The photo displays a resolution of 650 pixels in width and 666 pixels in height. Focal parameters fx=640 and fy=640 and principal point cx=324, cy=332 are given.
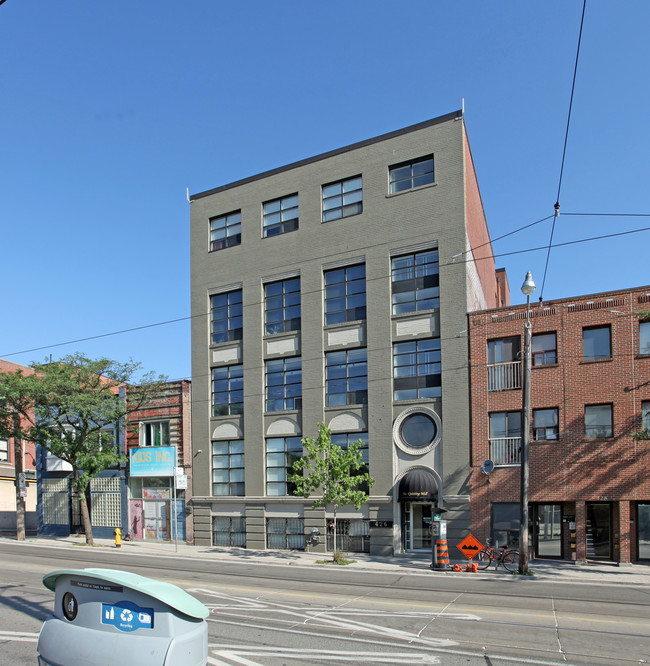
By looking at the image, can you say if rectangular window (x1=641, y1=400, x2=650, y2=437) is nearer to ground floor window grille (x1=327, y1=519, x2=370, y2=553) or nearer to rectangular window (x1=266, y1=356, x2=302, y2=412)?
ground floor window grille (x1=327, y1=519, x2=370, y2=553)

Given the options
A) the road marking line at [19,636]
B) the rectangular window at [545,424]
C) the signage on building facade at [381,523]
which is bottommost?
the signage on building facade at [381,523]

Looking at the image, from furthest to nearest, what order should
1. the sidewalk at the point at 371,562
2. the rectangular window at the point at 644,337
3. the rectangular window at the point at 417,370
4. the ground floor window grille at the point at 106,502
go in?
the ground floor window grille at the point at 106,502
the rectangular window at the point at 417,370
the rectangular window at the point at 644,337
the sidewalk at the point at 371,562

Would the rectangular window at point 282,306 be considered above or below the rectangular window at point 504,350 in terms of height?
above

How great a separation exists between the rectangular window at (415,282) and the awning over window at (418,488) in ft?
23.4

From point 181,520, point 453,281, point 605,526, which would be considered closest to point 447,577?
point 605,526

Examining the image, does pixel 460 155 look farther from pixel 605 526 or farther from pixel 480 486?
pixel 605 526

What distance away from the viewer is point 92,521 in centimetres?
3612

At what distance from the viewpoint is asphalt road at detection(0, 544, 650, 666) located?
10234 millimetres

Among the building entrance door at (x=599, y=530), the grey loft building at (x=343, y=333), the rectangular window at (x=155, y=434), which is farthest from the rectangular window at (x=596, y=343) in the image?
the rectangular window at (x=155, y=434)

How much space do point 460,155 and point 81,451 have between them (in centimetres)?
2322

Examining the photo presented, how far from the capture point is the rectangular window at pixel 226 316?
32875 millimetres

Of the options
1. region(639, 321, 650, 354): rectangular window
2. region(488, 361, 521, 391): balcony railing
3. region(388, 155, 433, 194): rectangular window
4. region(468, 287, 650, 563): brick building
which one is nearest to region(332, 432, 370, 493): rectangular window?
region(468, 287, 650, 563): brick building

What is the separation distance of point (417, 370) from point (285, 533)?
992 centimetres

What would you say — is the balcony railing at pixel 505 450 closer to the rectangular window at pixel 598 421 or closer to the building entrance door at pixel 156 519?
the rectangular window at pixel 598 421
